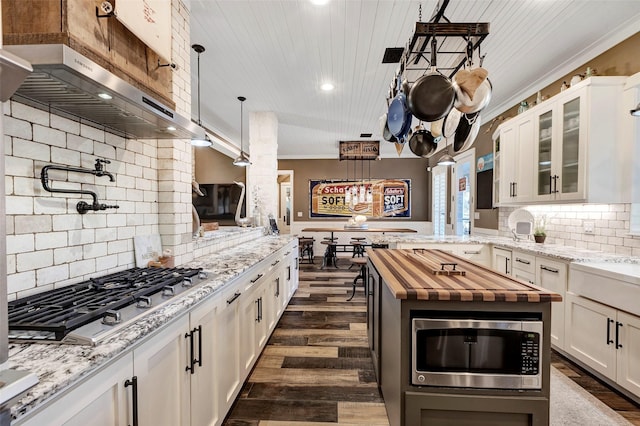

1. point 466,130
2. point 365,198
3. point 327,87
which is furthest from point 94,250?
point 365,198

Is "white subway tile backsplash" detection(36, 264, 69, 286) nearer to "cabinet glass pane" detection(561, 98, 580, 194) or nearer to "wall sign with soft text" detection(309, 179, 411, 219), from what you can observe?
"cabinet glass pane" detection(561, 98, 580, 194)

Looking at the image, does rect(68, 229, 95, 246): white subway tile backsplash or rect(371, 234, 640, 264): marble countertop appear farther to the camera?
rect(371, 234, 640, 264): marble countertop

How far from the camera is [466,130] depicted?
2.39m

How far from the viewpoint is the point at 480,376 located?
1.37m

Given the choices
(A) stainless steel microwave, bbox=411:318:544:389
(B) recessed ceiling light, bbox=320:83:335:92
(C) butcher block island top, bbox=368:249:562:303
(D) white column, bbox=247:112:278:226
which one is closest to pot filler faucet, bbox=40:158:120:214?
(C) butcher block island top, bbox=368:249:562:303

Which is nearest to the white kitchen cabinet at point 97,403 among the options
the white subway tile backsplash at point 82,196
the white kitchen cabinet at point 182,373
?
the white kitchen cabinet at point 182,373

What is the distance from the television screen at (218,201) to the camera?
22.5ft

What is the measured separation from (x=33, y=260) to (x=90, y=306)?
431mm

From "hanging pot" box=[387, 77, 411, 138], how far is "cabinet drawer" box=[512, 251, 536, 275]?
1.89m

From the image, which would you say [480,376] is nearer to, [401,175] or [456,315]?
[456,315]

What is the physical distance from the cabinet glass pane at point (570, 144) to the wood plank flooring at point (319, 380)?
1573mm

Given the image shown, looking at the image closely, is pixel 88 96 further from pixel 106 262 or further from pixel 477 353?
pixel 477 353

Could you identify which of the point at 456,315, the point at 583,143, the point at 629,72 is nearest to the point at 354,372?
the point at 456,315

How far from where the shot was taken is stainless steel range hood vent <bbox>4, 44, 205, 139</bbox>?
94cm
